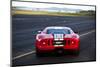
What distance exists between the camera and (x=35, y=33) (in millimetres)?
2438

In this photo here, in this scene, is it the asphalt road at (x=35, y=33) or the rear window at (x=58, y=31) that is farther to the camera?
the rear window at (x=58, y=31)

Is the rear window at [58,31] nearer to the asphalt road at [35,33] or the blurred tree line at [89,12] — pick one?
the asphalt road at [35,33]

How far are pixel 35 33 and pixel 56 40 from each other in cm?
30

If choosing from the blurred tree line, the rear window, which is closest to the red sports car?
the rear window

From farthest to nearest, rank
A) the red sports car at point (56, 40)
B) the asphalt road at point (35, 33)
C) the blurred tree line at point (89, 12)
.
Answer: the blurred tree line at point (89, 12) → the red sports car at point (56, 40) → the asphalt road at point (35, 33)

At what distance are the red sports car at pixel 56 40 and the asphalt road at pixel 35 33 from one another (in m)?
0.06

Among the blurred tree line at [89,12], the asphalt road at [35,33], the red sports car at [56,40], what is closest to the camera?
the asphalt road at [35,33]

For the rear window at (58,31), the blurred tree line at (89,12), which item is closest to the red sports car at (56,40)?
the rear window at (58,31)

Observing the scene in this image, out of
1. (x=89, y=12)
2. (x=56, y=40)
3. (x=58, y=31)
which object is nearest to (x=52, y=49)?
(x=56, y=40)

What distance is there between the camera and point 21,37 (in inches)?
93.6

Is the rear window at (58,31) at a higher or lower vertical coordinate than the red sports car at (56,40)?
higher

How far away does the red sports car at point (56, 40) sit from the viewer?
2471mm

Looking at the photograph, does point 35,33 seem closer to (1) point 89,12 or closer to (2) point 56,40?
(2) point 56,40

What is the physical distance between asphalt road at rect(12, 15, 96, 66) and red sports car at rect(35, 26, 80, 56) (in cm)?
6
